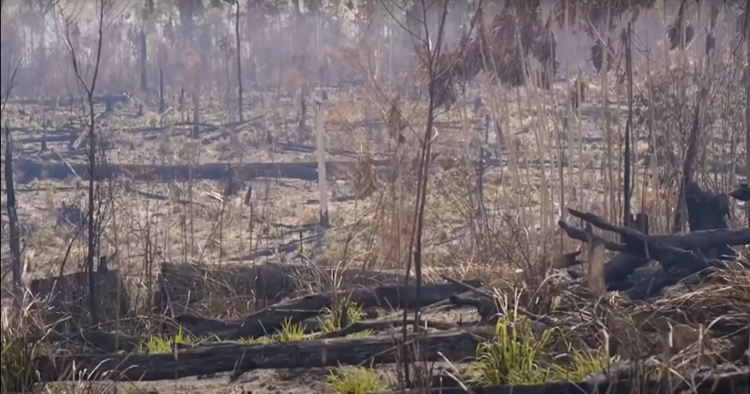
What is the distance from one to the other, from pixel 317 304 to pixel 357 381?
0.98 metres

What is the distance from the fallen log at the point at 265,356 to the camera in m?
3.97

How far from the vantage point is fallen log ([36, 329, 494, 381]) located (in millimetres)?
3973

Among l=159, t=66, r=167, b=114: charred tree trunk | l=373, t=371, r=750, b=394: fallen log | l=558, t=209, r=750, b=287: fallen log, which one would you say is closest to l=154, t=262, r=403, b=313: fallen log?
l=558, t=209, r=750, b=287: fallen log

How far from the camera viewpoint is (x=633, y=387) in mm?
3428

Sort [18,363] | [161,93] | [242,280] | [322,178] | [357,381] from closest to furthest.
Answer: [18,363] < [357,381] < [242,280] < [322,178] < [161,93]

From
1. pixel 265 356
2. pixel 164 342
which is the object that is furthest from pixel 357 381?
pixel 164 342

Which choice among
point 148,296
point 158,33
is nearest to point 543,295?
point 148,296

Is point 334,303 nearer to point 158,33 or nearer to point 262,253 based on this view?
point 262,253

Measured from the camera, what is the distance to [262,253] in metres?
7.25

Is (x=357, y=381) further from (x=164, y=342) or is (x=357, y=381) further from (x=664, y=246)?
(x=664, y=246)

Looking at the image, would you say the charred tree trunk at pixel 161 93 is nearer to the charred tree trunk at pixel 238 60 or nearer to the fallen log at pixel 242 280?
the charred tree trunk at pixel 238 60

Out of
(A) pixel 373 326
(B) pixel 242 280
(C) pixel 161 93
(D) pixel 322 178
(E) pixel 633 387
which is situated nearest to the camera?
(E) pixel 633 387

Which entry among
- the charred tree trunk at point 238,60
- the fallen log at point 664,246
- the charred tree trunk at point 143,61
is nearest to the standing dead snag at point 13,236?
the charred tree trunk at point 143,61

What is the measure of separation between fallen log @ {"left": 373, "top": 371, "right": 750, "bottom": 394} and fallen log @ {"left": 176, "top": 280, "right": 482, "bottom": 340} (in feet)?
2.99
